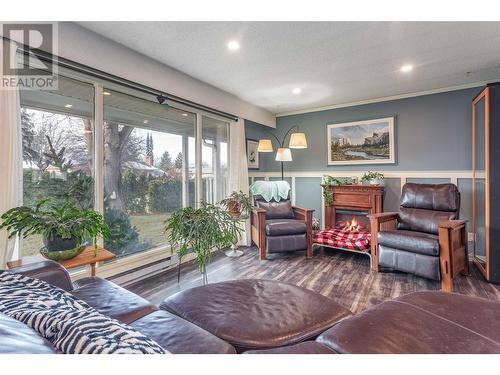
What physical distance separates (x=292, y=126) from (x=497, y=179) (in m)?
3.03

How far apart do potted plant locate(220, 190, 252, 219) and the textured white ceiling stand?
151 centimetres

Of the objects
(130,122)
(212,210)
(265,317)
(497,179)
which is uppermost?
(130,122)

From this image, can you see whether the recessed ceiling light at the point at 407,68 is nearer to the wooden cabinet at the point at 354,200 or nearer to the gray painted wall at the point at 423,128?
the gray painted wall at the point at 423,128

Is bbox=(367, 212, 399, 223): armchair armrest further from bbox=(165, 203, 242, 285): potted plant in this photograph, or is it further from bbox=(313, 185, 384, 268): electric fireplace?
bbox=(165, 203, 242, 285): potted plant

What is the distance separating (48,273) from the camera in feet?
4.56

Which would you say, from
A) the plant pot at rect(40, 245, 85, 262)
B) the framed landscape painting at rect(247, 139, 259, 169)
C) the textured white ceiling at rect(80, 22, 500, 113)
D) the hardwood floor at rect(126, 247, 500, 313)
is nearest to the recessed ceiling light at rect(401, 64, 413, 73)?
the textured white ceiling at rect(80, 22, 500, 113)

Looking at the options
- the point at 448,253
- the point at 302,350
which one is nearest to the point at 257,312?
the point at 302,350

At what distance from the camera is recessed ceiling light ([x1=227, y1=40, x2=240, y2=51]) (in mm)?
2277

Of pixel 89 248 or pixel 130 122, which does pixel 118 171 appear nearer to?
pixel 130 122

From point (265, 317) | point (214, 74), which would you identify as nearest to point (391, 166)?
point (214, 74)

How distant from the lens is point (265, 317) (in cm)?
117

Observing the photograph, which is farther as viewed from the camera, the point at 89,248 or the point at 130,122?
the point at 130,122

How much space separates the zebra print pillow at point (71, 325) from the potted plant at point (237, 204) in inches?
106

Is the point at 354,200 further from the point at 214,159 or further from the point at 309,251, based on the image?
the point at 214,159
